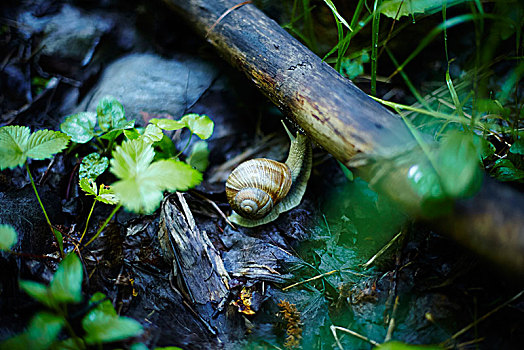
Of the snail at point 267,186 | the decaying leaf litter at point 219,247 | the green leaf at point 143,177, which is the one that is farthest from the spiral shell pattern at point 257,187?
the green leaf at point 143,177

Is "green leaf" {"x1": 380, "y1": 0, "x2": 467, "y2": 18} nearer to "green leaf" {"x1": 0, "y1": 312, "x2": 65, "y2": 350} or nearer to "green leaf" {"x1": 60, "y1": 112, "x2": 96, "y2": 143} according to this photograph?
"green leaf" {"x1": 60, "y1": 112, "x2": 96, "y2": 143}

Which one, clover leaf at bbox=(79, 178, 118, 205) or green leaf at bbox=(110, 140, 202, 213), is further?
clover leaf at bbox=(79, 178, 118, 205)

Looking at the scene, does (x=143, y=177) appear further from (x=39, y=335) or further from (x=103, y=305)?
(x=39, y=335)

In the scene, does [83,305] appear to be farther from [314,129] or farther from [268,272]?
[314,129]

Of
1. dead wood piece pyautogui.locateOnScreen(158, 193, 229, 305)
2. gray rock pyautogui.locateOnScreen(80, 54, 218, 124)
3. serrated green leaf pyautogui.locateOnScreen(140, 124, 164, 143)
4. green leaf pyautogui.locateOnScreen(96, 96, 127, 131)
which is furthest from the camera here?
gray rock pyautogui.locateOnScreen(80, 54, 218, 124)

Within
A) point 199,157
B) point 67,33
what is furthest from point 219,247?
point 67,33

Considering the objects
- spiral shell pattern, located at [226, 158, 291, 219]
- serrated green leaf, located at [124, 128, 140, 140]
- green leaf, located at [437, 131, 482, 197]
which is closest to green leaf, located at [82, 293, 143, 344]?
spiral shell pattern, located at [226, 158, 291, 219]

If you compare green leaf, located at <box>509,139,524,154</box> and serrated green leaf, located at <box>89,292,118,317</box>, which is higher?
green leaf, located at <box>509,139,524,154</box>
